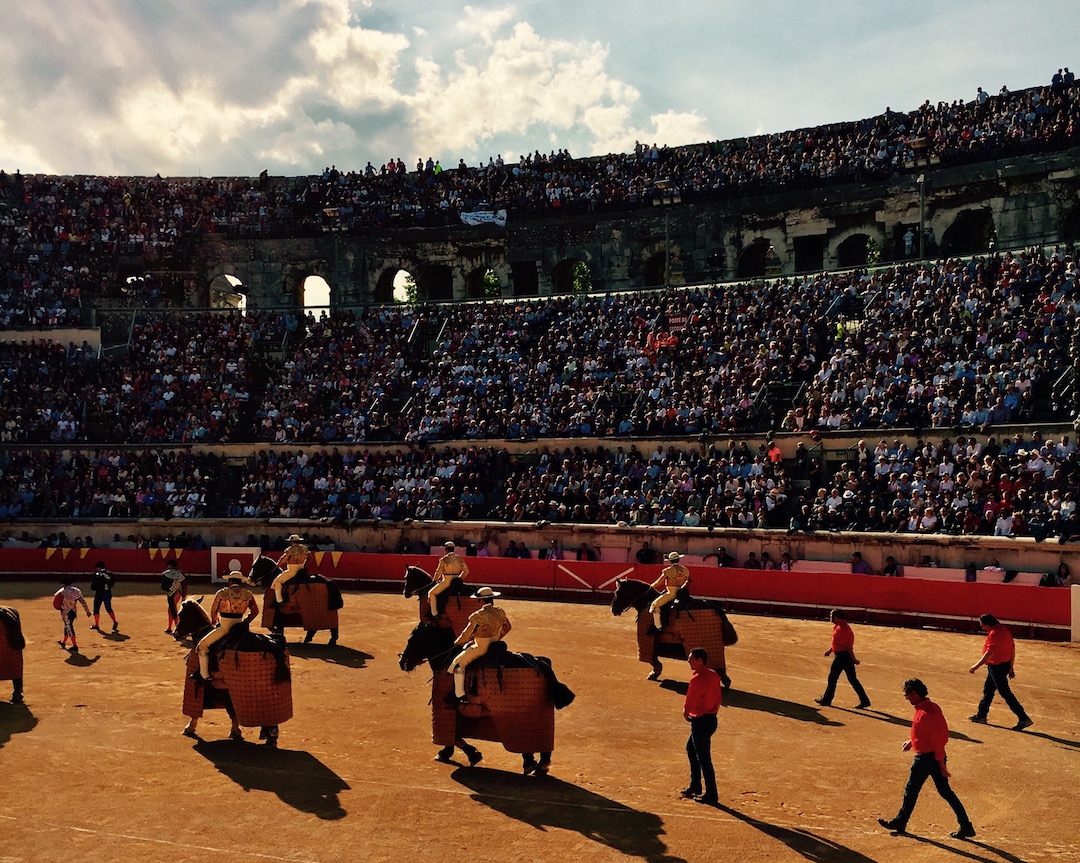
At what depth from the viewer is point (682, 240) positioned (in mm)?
41438

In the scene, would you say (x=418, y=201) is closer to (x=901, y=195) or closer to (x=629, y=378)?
(x=629, y=378)

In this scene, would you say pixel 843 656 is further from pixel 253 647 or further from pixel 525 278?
pixel 525 278

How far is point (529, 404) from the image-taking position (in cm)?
3453

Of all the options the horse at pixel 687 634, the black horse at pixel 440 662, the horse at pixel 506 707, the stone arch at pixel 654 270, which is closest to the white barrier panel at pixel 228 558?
the horse at pixel 687 634

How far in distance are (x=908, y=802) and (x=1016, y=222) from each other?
95.8 ft

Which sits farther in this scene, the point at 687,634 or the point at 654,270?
the point at 654,270

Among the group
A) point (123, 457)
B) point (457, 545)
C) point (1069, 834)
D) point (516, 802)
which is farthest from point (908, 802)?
point (123, 457)

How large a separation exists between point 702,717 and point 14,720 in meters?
9.77

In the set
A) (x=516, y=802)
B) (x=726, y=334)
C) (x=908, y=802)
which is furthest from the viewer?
(x=726, y=334)

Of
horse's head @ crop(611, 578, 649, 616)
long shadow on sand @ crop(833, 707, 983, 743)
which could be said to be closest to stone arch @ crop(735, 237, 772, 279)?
horse's head @ crop(611, 578, 649, 616)

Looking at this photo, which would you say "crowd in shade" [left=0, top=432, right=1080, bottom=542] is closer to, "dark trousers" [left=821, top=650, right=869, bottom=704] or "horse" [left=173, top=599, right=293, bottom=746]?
"dark trousers" [left=821, top=650, right=869, bottom=704]

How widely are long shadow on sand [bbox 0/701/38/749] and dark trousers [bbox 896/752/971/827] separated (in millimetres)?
10862

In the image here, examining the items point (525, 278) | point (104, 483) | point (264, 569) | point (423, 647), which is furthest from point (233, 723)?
point (525, 278)

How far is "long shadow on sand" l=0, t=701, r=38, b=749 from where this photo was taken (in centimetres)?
1427
